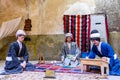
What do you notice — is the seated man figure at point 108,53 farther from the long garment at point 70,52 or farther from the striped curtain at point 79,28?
the striped curtain at point 79,28

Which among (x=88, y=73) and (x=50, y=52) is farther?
(x=50, y=52)

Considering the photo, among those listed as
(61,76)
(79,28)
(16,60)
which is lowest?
(61,76)

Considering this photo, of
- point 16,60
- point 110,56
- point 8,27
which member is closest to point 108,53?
point 110,56

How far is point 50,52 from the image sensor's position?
7.33 meters

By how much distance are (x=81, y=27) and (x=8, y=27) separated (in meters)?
2.11

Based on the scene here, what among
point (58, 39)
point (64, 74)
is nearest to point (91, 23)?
point (58, 39)

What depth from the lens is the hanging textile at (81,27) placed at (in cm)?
692

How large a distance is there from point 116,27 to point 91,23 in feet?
2.41

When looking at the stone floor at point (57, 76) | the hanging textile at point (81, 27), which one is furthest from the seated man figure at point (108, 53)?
the hanging textile at point (81, 27)

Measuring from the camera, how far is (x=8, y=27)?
6.70 m

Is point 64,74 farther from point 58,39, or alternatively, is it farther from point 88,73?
point 58,39

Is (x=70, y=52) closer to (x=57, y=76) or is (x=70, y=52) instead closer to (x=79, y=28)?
(x=79, y=28)

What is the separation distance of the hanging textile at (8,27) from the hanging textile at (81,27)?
142cm

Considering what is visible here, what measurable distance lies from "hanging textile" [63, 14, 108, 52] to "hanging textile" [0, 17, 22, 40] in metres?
1.42
